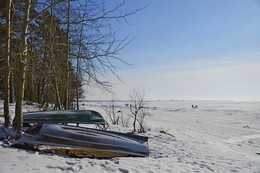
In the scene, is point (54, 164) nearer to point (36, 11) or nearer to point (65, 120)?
Answer: point (36, 11)

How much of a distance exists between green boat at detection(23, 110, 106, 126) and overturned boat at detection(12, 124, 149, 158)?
3.23 m

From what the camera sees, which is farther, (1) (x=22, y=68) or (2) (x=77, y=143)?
(1) (x=22, y=68)

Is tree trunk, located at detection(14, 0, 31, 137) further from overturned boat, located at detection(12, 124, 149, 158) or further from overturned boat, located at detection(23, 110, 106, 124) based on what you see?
overturned boat, located at detection(23, 110, 106, 124)

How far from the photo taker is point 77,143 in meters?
5.62

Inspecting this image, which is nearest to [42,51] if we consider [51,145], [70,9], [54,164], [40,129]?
[70,9]

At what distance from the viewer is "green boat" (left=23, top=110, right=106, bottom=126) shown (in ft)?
29.5

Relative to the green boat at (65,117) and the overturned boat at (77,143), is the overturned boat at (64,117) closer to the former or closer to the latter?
the green boat at (65,117)

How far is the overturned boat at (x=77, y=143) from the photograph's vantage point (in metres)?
5.36

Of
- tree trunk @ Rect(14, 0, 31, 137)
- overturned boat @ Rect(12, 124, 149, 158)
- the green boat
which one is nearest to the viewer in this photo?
overturned boat @ Rect(12, 124, 149, 158)

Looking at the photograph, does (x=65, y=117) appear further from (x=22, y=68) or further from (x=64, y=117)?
(x=22, y=68)

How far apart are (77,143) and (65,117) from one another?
13.4 ft

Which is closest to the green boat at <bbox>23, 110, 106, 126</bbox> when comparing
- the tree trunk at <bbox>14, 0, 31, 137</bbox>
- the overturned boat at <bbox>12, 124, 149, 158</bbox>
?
the tree trunk at <bbox>14, 0, 31, 137</bbox>

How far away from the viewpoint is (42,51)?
20.2ft

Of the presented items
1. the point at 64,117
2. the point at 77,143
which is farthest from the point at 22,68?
the point at 64,117
